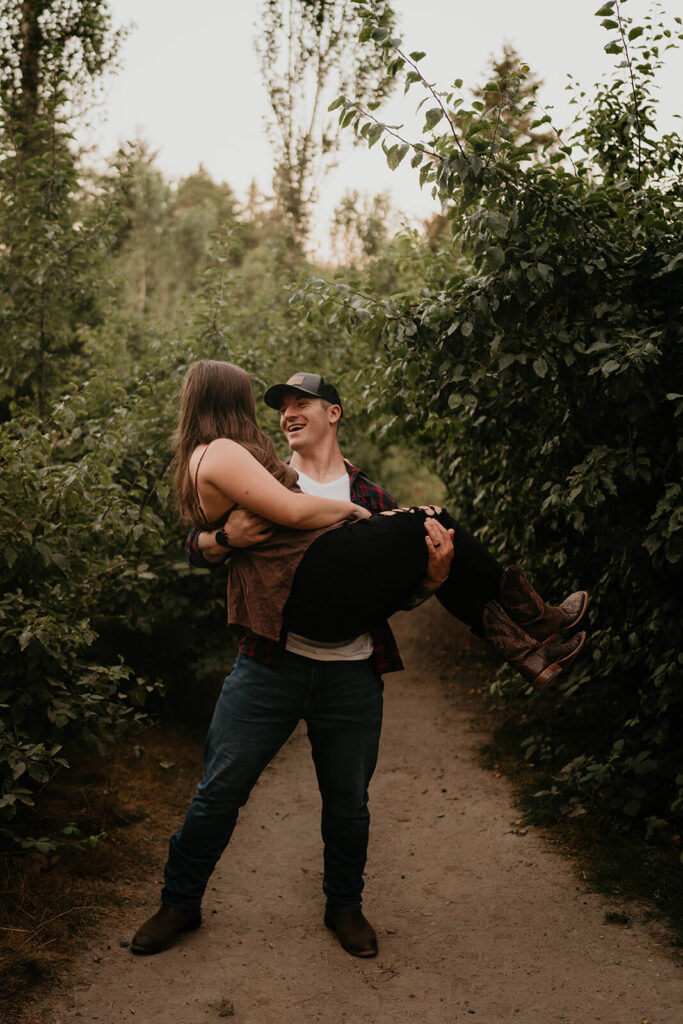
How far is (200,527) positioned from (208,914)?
162 cm

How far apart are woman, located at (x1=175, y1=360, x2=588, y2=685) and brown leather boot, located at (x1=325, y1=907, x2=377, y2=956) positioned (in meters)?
1.15

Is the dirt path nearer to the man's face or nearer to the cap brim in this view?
the man's face

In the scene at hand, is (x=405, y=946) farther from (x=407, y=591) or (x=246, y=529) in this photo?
(x=246, y=529)

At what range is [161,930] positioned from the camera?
3082 millimetres

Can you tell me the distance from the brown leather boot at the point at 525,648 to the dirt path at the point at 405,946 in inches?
41.7

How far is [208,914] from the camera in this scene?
11.2ft

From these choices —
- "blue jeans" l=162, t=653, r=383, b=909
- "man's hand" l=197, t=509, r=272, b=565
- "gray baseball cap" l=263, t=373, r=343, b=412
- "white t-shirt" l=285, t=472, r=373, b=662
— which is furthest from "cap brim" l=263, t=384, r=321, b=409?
"blue jeans" l=162, t=653, r=383, b=909

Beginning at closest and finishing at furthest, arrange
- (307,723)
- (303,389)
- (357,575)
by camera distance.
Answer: (357,575) → (307,723) → (303,389)

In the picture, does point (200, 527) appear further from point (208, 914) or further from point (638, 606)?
point (638, 606)

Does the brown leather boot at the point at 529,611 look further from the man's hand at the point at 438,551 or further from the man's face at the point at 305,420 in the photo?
the man's face at the point at 305,420

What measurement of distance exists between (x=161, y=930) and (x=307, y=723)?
Result: 0.93 metres

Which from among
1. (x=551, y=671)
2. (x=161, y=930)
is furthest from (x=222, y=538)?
(x=161, y=930)

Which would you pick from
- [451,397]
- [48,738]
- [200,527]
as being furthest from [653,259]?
[48,738]

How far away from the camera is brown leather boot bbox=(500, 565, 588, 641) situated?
3070 millimetres
